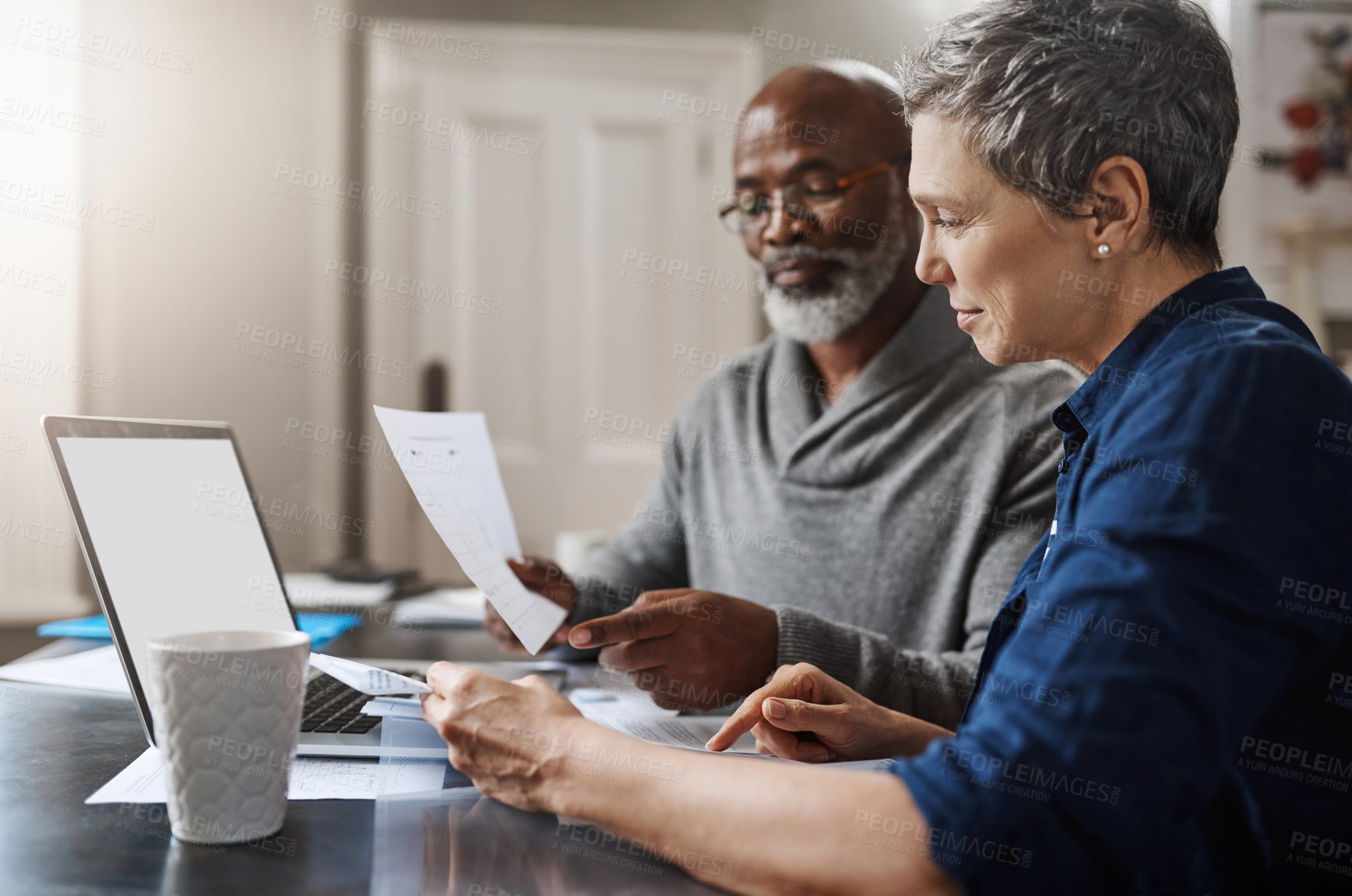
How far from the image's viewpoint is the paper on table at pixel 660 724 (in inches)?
36.6

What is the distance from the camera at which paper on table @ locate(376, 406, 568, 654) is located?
3.23ft

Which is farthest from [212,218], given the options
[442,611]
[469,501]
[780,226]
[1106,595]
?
[1106,595]

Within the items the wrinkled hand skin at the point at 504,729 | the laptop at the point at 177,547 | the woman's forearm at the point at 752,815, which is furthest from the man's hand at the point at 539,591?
the woman's forearm at the point at 752,815

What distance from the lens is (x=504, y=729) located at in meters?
0.71

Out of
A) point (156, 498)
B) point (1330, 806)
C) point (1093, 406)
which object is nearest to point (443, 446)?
point (156, 498)

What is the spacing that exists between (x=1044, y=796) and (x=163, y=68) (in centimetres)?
334

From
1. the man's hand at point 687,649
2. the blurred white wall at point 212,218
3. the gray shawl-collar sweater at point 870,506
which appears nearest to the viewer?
the man's hand at point 687,649

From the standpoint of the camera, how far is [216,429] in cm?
116

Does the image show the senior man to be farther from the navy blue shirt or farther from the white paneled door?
the white paneled door

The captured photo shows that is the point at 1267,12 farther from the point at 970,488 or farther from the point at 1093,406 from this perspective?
the point at 1093,406

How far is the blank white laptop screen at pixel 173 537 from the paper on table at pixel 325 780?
0.33ft

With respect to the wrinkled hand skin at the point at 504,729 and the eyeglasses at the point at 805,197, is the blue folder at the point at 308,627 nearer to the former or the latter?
the wrinkled hand skin at the point at 504,729

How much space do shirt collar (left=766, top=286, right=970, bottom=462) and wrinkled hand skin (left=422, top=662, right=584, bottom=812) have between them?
2.94 ft

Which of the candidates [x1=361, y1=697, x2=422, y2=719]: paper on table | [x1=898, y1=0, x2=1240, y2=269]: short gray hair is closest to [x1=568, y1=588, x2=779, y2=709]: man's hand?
[x1=361, y1=697, x2=422, y2=719]: paper on table
